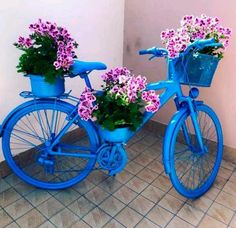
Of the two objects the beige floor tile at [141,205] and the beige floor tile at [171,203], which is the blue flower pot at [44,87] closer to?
the beige floor tile at [141,205]

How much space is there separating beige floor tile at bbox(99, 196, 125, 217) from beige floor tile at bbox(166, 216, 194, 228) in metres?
0.36

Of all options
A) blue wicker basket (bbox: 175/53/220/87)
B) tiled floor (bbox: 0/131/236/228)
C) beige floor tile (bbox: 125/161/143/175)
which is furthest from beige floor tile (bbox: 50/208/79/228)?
blue wicker basket (bbox: 175/53/220/87)

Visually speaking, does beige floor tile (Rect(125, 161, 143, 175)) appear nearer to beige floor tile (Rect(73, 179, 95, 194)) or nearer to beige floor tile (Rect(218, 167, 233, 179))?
beige floor tile (Rect(73, 179, 95, 194))

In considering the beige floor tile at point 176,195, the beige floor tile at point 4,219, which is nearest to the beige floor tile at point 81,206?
the beige floor tile at point 4,219

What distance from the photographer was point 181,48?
5.05ft

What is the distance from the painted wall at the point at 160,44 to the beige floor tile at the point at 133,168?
2.14 feet

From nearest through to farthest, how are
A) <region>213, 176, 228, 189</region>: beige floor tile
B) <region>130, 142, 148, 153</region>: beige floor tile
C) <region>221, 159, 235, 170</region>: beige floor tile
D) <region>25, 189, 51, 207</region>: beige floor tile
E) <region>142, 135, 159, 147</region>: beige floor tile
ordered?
<region>25, 189, 51, 207</region>: beige floor tile < <region>213, 176, 228, 189</region>: beige floor tile < <region>221, 159, 235, 170</region>: beige floor tile < <region>130, 142, 148, 153</region>: beige floor tile < <region>142, 135, 159, 147</region>: beige floor tile

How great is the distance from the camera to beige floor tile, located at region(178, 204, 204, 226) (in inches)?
69.4

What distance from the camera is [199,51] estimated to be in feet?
5.46

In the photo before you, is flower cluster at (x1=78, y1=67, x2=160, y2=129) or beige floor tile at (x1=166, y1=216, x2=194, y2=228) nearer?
flower cluster at (x1=78, y1=67, x2=160, y2=129)

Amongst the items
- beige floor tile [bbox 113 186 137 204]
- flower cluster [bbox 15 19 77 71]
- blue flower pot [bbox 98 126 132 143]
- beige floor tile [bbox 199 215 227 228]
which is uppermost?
flower cluster [bbox 15 19 77 71]

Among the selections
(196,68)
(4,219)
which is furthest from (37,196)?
(196,68)

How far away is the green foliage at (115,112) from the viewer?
1586mm

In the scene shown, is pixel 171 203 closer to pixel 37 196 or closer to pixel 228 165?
pixel 228 165
